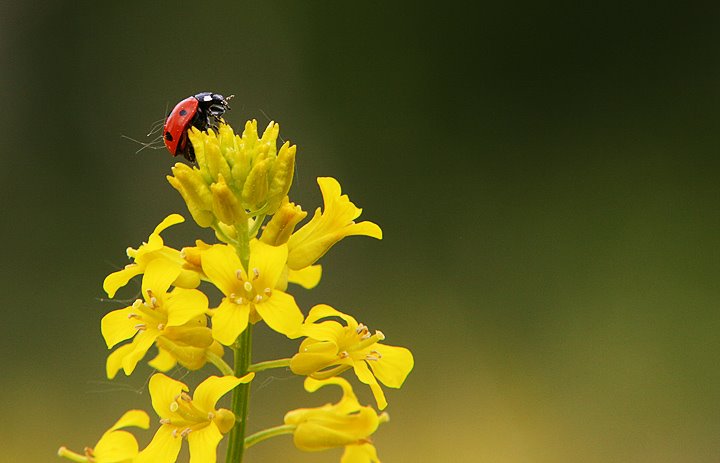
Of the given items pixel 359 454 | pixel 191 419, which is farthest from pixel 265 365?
pixel 359 454

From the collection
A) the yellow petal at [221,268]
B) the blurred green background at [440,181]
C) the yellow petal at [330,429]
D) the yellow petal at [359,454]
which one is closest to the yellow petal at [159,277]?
the yellow petal at [221,268]

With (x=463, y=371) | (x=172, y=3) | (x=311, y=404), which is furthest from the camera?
(x=172, y=3)

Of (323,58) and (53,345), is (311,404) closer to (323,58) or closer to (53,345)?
(53,345)

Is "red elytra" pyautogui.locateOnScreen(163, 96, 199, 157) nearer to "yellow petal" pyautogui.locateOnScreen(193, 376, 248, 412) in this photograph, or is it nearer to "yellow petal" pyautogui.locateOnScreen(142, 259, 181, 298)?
"yellow petal" pyautogui.locateOnScreen(142, 259, 181, 298)

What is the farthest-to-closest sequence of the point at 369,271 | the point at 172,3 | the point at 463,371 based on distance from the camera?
the point at 172,3 → the point at 369,271 → the point at 463,371

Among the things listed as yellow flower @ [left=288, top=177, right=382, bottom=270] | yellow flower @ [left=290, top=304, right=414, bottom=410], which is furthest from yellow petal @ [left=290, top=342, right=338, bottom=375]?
yellow flower @ [left=288, top=177, right=382, bottom=270]

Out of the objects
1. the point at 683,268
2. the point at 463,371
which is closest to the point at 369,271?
the point at 463,371
